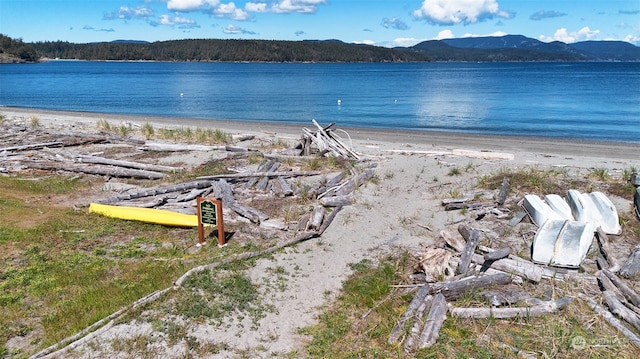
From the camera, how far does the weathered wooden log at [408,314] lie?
7309mm

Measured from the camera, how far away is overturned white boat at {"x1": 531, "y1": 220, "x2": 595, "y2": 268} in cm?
960

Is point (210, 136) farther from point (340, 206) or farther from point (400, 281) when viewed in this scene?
point (400, 281)

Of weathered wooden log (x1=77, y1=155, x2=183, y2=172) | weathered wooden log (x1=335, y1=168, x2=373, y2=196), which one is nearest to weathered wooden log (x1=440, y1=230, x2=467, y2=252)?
weathered wooden log (x1=335, y1=168, x2=373, y2=196)

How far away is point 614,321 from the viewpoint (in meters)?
7.59

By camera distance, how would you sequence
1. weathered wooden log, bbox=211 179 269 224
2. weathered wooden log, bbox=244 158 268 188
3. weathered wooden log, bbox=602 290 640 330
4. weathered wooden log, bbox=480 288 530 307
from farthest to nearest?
weathered wooden log, bbox=244 158 268 188 < weathered wooden log, bbox=211 179 269 224 < weathered wooden log, bbox=480 288 530 307 < weathered wooden log, bbox=602 290 640 330

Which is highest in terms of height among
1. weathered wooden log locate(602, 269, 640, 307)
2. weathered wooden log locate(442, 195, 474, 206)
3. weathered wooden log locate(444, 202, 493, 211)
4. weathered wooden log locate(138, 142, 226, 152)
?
weathered wooden log locate(138, 142, 226, 152)

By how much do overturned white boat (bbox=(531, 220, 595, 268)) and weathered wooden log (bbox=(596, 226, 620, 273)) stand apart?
1.00 feet

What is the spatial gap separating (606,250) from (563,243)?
102 cm

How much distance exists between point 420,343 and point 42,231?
902 centimetres

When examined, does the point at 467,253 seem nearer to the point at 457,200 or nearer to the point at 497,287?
the point at 497,287

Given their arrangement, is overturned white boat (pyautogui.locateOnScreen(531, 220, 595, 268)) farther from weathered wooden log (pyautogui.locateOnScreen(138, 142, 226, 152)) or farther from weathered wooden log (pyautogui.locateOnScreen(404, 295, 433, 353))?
weathered wooden log (pyautogui.locateOnScreen(138, 142, 226, 152))

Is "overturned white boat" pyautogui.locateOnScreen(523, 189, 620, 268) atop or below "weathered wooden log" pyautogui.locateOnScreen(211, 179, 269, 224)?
atop

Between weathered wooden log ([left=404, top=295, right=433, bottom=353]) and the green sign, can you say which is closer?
weathered wooden log ([left=404, top=295, right=433, bottom=353])

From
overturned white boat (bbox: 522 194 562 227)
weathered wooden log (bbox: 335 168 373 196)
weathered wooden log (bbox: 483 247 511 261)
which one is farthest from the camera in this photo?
weathered wooden log (bbox: 335 168 373 196)
